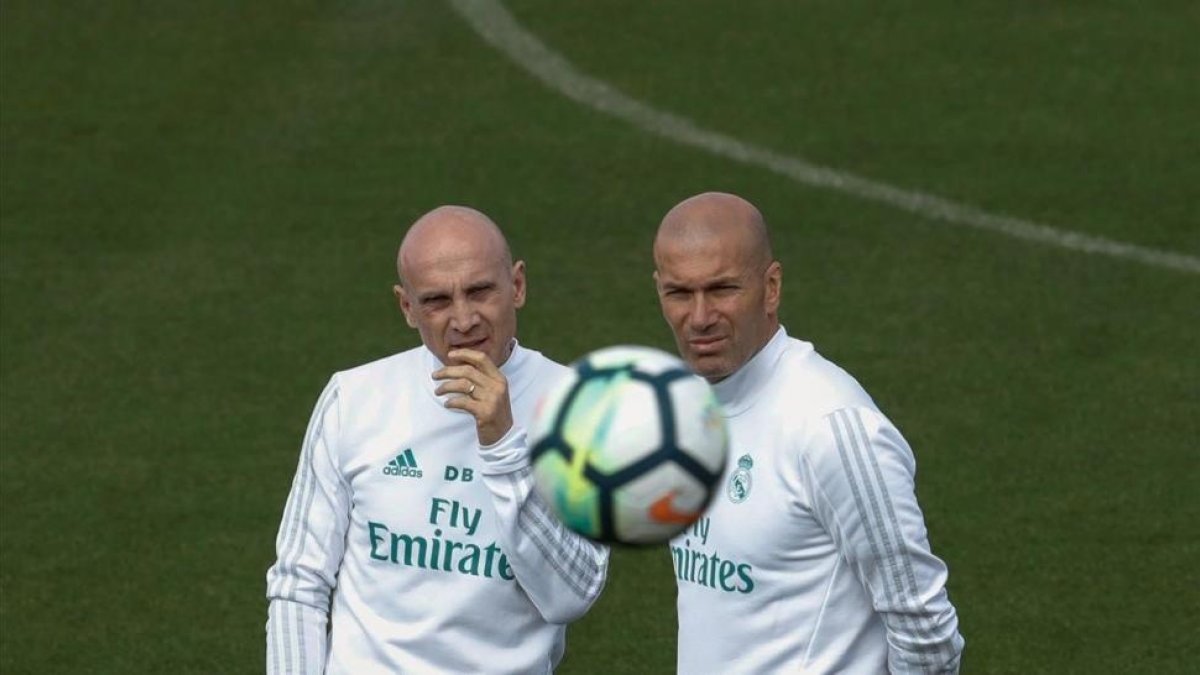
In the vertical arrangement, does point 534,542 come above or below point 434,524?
below

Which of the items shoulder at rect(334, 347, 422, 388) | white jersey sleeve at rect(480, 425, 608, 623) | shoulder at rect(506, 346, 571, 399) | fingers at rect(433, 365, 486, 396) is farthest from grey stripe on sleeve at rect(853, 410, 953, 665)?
shoulder at rect(334, 347, 422, 388)

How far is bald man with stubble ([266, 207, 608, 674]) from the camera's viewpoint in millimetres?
6719

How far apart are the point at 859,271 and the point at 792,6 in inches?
207

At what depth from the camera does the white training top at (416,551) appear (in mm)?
6738

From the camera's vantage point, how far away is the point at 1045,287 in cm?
1474

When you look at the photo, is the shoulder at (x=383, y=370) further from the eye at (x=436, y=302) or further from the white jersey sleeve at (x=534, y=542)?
the white jersey sleeve at (x=534, y=542)

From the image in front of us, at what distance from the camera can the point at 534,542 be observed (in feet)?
21.7

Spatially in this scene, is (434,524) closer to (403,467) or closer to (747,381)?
(403,467)

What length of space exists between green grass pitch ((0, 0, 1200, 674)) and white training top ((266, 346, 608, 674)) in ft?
12.0

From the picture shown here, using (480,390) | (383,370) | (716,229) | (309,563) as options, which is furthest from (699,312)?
(309,563)

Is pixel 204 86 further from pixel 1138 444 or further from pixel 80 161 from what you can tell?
pixel 1138 444

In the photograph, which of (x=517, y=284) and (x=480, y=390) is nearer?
(x=480, y=390)

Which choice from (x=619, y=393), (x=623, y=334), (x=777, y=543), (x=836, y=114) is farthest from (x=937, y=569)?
(x=836, y=114)

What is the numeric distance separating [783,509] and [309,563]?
1.57 metres
